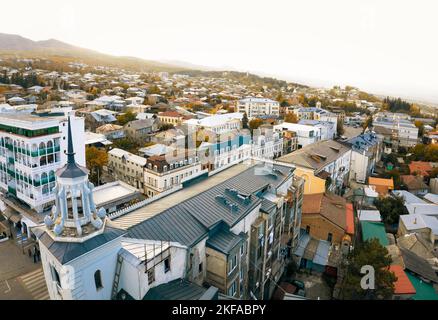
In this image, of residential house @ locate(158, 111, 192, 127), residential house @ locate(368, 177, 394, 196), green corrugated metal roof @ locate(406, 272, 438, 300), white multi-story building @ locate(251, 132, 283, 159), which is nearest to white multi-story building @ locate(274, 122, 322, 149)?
white multi-story building @ locate(251, 132, 283, 159)

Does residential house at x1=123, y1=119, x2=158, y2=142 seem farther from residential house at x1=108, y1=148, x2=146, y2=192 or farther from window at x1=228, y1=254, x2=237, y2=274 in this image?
window at x1=228, y1=254, x2=237, y2=274

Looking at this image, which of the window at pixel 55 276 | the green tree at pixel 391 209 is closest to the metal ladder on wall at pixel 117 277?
the window at pixel 55 276

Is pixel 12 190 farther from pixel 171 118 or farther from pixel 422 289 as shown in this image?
pixel 171 118

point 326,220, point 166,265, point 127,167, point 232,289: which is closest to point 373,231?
point 326,220

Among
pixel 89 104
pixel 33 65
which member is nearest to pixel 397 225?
pixel 89 104

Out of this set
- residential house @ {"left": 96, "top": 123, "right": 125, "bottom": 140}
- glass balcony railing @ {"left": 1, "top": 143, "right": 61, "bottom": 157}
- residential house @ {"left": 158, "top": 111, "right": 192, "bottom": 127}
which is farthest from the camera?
residential house @ {"left": 158, "top": 111, "right": 192, "bottom": 127}
